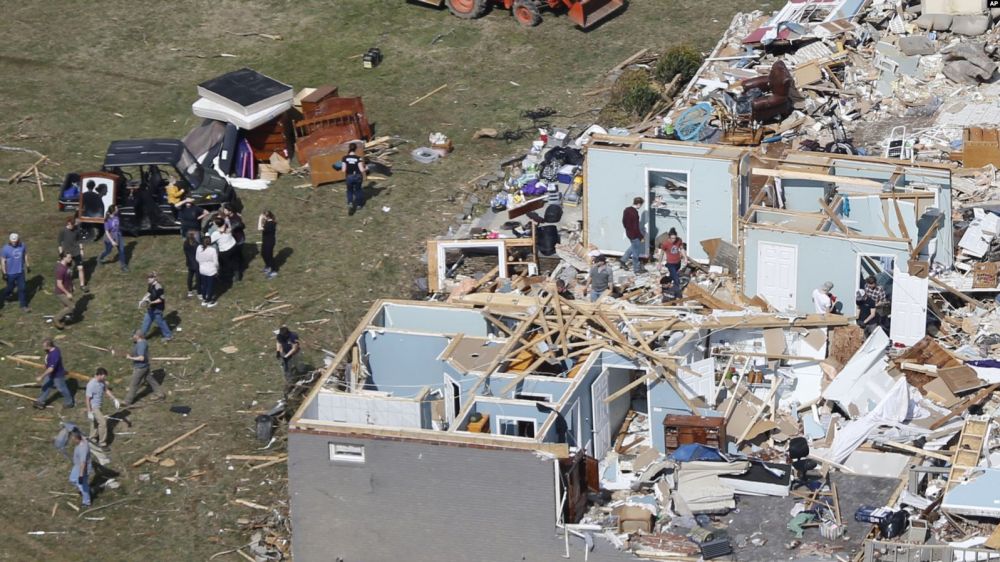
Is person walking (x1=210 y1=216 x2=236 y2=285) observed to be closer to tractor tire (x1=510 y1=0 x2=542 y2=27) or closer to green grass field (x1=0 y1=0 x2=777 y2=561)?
green grass field (x1=0 y1=0 x2=777 y2=561)

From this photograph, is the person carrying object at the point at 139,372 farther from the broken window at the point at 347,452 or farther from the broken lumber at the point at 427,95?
the broken lumber at the point at 427,95

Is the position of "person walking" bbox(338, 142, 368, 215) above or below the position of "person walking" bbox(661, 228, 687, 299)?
above

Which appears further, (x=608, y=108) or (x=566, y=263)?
(x=608, y=108)

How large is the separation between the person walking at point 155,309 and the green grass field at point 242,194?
38cm

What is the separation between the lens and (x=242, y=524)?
2814cm

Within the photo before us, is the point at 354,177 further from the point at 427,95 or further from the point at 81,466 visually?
the point at 81,466

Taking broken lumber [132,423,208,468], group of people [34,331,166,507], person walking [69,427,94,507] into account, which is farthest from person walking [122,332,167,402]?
person walking [69,427,94,507]

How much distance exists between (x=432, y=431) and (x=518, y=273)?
9218mm

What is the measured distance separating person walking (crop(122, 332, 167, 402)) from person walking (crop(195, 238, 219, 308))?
96.5 inches

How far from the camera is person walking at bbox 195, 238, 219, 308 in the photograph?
3309 cm

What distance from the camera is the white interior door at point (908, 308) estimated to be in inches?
1212

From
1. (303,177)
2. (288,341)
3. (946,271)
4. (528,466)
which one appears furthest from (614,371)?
(303,177)

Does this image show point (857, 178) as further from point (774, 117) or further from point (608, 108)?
point (608, 108)

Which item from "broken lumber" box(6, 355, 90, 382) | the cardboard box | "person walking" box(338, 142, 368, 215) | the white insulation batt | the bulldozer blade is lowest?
the cardboard box
